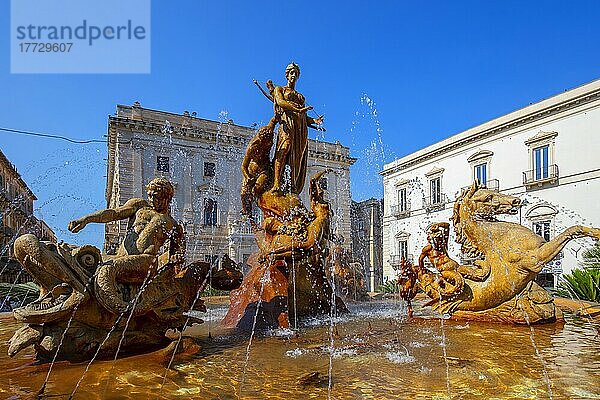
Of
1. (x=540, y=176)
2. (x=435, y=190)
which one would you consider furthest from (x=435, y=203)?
(x=540, y=176)

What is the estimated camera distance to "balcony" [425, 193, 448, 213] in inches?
1451

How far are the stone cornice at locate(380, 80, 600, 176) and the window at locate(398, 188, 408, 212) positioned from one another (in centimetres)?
236

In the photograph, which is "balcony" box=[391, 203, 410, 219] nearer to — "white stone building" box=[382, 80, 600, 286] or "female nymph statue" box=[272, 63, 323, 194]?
"white stone building" box=[382, 80, 600, 286]

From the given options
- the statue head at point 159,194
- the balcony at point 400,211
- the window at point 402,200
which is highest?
the window at point 402,200

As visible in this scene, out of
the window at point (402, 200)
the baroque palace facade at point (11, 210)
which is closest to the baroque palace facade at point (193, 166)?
the baroque palace facade at point (11, 210)

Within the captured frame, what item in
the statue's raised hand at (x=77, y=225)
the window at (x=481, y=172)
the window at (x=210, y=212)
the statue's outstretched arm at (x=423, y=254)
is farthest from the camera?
the window at (x=210, y=212)

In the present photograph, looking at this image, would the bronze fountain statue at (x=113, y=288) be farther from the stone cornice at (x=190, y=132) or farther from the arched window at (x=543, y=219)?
the stone cornice at (x=190, y=132)

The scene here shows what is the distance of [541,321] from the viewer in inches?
247

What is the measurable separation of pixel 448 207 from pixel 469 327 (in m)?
31.7

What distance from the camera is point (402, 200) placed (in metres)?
41.3

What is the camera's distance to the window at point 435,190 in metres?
37.9

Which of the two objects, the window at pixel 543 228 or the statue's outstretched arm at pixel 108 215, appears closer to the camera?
the statue's outstretched arm at pixel 108 215

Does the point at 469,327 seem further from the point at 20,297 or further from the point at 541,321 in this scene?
the point at 20,297

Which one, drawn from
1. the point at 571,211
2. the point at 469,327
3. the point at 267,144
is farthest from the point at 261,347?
the point at 571,211
